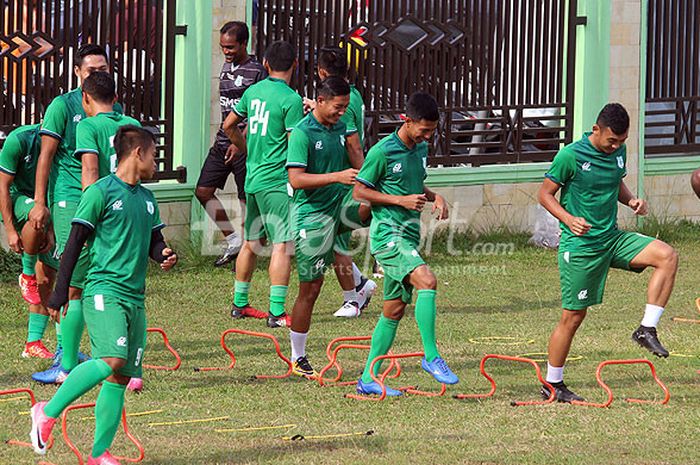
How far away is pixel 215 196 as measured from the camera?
49.0ft

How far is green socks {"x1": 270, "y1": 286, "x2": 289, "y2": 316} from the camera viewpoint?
11.6m

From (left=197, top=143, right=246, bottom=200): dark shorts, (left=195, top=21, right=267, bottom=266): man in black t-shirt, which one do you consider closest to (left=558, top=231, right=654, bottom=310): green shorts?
(left=195, top=21, right=267, bottom=266): man in black t-shirt

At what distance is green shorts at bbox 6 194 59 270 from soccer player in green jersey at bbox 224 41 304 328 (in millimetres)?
1936

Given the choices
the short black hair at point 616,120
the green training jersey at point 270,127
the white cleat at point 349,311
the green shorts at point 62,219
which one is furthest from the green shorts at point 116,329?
the white cleat at point 349,311

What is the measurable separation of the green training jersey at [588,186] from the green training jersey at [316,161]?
5.64 ft

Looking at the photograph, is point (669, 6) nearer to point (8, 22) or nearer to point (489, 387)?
point (8, 22)

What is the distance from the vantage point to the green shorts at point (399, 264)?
950cm

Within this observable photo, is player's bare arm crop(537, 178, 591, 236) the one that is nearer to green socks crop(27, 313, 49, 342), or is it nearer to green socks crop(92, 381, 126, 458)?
green socks crop(92, 381, 126, 458)

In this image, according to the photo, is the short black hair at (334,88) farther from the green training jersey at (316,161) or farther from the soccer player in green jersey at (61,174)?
the soccer player in green jersey at (61,174)

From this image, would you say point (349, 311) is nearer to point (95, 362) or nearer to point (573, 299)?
point (573, 299)

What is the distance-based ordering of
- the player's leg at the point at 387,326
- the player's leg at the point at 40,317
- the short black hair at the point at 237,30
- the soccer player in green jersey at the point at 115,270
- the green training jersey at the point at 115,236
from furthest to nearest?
1. the short black hair at the point at 237,30
2. the player's leg at the point at 40,317
3. the player's leg at the point at 387,326
4. the green training jersey at the point at 115,236
5. the soccer player in green jersey at the point at 115,270

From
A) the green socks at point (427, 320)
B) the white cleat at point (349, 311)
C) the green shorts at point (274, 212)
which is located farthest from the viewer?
the white cleat at point (349, 311)

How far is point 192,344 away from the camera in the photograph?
11.3 meters

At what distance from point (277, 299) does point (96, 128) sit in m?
2.69
